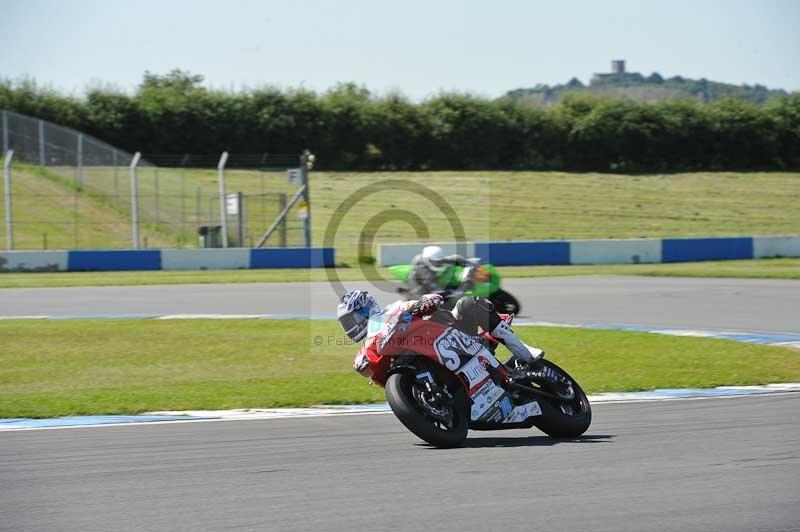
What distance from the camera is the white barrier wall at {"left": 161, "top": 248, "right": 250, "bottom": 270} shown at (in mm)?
26391

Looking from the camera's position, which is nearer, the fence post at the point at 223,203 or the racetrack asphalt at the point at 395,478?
the racetrack asphalt at the point at 395,478

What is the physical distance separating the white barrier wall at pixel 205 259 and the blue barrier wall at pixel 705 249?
11099mm

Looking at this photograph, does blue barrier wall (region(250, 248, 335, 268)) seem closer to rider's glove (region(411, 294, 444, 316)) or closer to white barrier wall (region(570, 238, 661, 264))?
white barrier wall (region(570, 238, 661, 264))

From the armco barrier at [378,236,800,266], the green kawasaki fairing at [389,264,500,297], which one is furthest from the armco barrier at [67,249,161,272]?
the green kawasaki fairing at [389,264,500,297]

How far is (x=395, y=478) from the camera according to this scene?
5926mm

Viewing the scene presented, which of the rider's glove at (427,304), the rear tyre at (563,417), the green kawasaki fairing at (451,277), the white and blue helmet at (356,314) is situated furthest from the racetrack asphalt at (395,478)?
the green kawasaki fairing at (451,277)

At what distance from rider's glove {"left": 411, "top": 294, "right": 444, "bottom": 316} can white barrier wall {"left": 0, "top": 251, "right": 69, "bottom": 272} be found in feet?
68.9

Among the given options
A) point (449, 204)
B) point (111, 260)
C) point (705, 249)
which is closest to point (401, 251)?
point (111, 260)

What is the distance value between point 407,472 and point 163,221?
22.6 meters

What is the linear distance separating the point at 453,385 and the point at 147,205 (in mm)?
21866

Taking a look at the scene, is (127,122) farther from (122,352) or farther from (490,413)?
(490,413)

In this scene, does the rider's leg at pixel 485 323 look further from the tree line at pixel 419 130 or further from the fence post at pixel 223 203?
the tree line at pixel 419 130

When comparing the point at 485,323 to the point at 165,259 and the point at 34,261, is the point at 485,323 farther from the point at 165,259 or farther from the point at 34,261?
the point at 34,261

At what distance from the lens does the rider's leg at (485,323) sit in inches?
281
